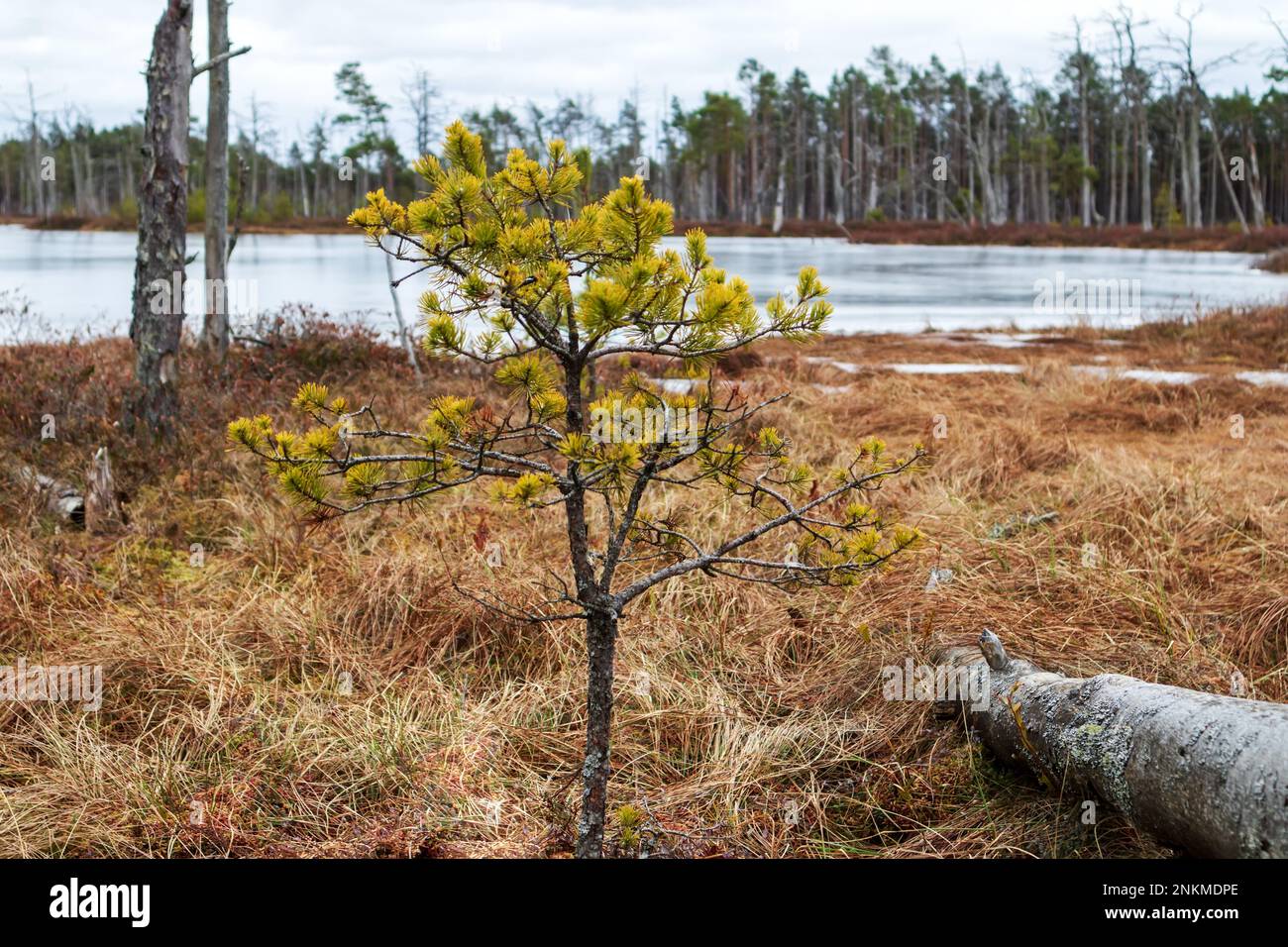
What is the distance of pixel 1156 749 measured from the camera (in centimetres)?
282

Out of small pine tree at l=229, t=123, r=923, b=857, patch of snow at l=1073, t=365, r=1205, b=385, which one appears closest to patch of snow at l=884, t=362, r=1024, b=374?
patch of snow at l=1073, t=365, r=1205, b=385

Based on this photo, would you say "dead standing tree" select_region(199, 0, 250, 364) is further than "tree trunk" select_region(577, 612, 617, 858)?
Yes

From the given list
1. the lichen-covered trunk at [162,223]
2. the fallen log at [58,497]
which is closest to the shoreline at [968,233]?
the lichen-covered trunk at [162,223]

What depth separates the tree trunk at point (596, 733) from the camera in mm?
2973

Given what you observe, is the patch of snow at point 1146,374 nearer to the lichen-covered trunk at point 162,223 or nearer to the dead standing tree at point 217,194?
the lichen-covered trunk at point 162,223

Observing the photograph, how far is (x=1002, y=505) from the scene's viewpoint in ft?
20.6

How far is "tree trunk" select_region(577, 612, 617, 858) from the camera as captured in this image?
9.75ft

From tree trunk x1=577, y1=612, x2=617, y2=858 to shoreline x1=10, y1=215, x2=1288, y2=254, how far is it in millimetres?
38877

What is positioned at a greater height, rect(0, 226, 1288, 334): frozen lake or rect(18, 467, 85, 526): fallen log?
rect(0, 226, 1288, 334): frozen lake

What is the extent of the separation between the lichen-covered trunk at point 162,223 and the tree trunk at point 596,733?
5.44 meters

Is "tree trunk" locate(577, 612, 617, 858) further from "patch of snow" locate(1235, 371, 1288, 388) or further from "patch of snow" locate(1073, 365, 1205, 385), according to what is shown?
"patch of snow" locate(1235, 371, 1288, 388)

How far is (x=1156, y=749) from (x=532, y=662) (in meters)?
2.50

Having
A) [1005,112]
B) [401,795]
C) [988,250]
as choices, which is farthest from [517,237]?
[1005,112]
